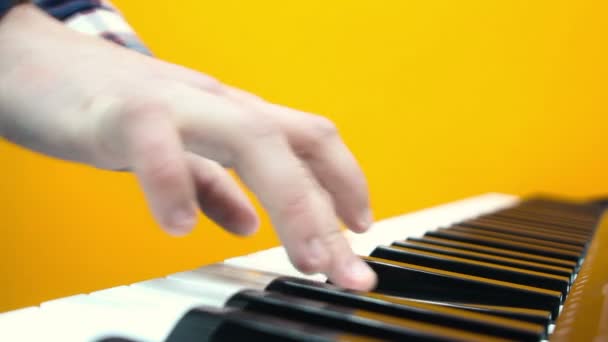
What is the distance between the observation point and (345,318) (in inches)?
15.0

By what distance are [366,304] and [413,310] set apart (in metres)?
0.03

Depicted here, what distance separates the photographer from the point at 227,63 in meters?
1.96

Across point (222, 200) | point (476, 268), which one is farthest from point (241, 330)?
point (476, 268)

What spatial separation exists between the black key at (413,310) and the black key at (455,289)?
90 millimetres

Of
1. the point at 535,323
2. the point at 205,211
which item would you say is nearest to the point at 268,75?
the point at 205,211

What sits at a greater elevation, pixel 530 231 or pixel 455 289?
pixel 530 231

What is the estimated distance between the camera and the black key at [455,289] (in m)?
0.50

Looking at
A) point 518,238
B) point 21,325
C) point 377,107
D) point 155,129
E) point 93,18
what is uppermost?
point 377,107

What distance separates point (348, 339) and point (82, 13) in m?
0.61

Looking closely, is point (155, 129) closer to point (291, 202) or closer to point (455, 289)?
point (291, 202)

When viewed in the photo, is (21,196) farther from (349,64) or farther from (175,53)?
(349,64)

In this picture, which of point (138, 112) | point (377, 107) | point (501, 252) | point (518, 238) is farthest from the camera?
point (377, 107)

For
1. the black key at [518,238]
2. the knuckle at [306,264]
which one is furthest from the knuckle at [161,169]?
the black key at [518,238]

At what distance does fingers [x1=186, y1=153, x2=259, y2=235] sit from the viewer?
1.71 ft
